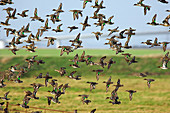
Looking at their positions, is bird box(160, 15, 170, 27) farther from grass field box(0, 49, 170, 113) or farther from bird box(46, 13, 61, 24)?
grass field box(0, 49, 170, 113)

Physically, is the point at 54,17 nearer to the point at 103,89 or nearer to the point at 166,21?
the point at 166,21

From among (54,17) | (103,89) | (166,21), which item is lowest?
(103,89)

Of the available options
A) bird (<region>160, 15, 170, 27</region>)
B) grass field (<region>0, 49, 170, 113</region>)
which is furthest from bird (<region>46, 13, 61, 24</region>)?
grass field (<region>0, 49, 170, 113</region>)

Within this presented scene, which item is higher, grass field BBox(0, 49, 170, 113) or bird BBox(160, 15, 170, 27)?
bird BBox(160, 15, 170, 27)

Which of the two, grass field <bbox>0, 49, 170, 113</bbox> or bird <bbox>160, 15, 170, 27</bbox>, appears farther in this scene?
grass field <bbox>0, 49, 170, 113</bbox>

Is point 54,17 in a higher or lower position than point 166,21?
lower

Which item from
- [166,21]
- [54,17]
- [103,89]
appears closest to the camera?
[166,21]

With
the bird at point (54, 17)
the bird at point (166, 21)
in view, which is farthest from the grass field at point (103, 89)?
the bird at point (166, 21)

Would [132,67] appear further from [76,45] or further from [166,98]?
[76,45]

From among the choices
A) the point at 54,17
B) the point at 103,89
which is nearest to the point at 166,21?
the point at 54,17

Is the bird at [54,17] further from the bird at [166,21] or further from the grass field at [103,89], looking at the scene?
the grass field at [103,89]

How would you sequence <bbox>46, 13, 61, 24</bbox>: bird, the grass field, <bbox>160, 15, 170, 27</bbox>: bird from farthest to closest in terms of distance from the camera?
the grass field → <bbox>46, 13, 61, 24</bbox>: bird → <bbox>160, 15, 170, 27</bbox>: bird

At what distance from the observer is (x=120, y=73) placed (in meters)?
99.7

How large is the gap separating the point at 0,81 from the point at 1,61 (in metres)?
72.0
